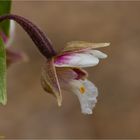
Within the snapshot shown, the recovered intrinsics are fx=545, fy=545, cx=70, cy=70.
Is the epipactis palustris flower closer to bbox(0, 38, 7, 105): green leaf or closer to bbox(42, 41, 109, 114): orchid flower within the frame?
bbox(42, 41, 109, 114): orchid flower

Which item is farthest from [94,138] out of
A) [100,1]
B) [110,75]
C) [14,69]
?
[100,1]

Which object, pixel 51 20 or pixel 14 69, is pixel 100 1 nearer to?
pixel 51 20

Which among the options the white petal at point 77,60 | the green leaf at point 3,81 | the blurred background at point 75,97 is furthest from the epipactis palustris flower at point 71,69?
the blurred background at point 75,97

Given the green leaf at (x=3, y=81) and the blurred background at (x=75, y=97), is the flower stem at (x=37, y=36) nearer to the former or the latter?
the green leaf at (x=3, y=81)

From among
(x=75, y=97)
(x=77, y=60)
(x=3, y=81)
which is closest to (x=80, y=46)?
(x=77, y=60)

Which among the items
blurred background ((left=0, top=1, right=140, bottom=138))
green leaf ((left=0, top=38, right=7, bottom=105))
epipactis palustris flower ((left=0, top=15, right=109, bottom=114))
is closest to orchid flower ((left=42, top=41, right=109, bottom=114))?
epipactis palustris flower ((left=0, top=15, right=109, bottom=114))

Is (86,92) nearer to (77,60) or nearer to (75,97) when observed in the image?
(77,60)
